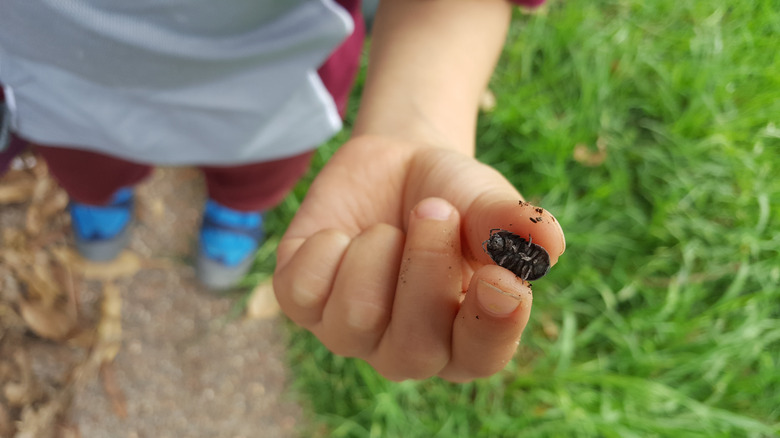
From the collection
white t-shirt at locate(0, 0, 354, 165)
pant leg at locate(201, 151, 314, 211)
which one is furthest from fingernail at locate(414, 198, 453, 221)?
pant leg at locate(201, 151, 314, 211)

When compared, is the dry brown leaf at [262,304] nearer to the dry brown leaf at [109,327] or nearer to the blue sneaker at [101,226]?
the dry brown leaf at [109,327]

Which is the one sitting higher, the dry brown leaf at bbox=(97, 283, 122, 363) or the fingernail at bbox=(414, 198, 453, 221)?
the fingernail at bbox=(414, 198, 453, 221)

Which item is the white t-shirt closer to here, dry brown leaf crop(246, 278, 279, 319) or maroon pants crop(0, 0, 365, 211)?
maroon pants crop(0, 0, 365, 211)

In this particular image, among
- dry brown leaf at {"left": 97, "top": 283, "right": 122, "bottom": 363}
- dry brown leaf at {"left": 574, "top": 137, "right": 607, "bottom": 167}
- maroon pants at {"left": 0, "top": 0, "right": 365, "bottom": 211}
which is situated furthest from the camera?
dry brown leaf at {"left": 574, "top": 137, "right": 607, "bottom": 167}

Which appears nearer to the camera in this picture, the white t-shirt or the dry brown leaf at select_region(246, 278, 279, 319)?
the white t-shirt

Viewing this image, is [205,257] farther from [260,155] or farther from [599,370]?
[599,370]

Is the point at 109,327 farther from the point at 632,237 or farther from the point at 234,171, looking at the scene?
the point at 632,237
